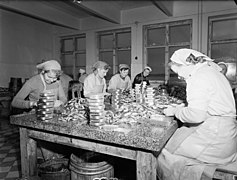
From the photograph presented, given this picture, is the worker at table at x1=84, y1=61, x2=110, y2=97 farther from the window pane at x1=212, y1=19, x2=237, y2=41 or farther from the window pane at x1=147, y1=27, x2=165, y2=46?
the window pane at x1=212, y1=19, x2=237, y2=41

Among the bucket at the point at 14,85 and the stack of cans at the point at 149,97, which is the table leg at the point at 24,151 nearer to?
the stack of cans at the point at 149,97

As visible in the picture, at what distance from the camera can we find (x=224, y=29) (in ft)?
21.8

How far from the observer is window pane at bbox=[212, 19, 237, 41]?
21.4 feet

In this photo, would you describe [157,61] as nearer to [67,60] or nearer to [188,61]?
[67,60]

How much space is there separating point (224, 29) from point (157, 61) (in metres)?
2.55

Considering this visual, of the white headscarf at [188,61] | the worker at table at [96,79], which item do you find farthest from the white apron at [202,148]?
the worker at table at [96,79]

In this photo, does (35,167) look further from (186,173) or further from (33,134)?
(186,173)

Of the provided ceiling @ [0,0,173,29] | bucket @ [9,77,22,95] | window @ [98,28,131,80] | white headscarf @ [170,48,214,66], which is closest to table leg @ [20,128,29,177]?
white headscarf @ [170,48,214,66]

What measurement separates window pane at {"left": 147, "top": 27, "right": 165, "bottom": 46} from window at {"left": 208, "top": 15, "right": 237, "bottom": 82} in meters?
1.73

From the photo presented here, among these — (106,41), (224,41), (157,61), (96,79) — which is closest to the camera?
(96,79)

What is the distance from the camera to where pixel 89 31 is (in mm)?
8891

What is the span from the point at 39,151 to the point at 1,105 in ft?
17.9

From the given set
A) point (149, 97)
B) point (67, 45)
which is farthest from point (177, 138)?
point (67, 45)

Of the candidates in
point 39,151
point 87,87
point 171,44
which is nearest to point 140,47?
point 171,44
